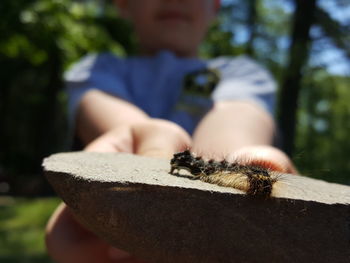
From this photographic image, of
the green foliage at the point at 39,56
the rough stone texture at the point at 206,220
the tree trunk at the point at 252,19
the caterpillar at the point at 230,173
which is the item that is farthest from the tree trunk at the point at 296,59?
the tree trunk at the point at 252,19

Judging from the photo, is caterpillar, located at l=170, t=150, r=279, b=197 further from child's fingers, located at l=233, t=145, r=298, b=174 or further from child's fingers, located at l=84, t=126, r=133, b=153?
child's fingers, located at l=84, t=126, r=133, b=153

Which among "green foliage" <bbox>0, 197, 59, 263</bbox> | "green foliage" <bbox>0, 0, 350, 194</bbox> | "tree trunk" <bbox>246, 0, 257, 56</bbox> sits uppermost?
"tree trunk" <bbox>246, 0, 257, 56</bbox>

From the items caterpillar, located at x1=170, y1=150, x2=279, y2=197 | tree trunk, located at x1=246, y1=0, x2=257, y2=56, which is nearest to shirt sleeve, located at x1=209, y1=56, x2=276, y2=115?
caterpillar, located at x1=170, y1=150, x2=279, y2=197

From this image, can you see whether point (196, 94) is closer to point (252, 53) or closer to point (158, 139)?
point (158, 139)

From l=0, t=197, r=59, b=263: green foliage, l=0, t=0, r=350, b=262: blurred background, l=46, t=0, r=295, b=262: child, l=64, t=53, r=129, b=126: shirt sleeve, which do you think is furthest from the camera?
l=0, t=197, r=59, b=263: green foliage

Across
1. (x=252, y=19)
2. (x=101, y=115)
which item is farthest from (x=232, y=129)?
(x=252, y=19)

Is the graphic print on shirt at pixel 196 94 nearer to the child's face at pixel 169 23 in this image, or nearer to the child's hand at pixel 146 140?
the child's face at pixel 169 23

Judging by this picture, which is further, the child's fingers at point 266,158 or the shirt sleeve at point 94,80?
the shirt sleeve at point 94,80
